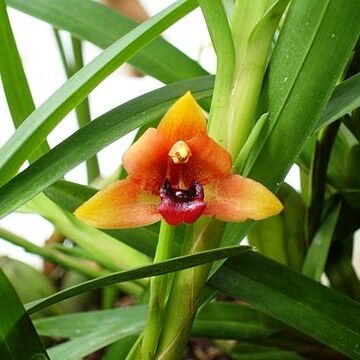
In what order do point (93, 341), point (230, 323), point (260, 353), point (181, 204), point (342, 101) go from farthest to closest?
point (260, 353), point (230, 323), point (93, 341), point (342, 101), point (181, 204)

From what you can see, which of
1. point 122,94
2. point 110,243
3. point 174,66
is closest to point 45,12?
point 174,66

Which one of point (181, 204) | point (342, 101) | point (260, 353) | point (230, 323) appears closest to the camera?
point (181, 204)

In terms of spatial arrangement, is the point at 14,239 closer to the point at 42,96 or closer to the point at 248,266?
the point at 248,266

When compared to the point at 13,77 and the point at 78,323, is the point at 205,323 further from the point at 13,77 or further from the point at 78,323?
the point at 13,77

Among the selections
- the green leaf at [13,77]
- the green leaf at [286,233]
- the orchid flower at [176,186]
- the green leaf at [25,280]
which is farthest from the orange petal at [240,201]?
the green leaf at [25,280]

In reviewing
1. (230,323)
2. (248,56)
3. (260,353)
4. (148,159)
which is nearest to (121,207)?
(148,159)

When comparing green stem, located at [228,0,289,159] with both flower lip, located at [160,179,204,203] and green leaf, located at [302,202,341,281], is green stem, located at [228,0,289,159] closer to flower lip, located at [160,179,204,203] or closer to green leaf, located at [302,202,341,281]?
flower lip, located at [160,179,204,203]
